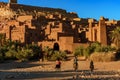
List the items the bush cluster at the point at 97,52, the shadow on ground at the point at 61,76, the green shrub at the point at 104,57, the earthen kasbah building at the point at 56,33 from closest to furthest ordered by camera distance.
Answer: the shadow on ground at the point at 61,76
the green shrub at the point at 104,57
the bush cluster at the point at 97,52
the earthen kasbah building at the point at 56,33

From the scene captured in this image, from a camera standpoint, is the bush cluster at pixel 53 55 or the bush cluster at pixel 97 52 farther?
the bush cluster at pixel 53 55

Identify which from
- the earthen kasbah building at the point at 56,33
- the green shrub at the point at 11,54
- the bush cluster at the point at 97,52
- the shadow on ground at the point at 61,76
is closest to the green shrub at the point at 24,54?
the green shrub at the point at 11,54

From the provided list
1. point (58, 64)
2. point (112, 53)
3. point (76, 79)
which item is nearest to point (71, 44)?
point (112, 53)

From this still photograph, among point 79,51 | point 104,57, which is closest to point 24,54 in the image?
point 79,51

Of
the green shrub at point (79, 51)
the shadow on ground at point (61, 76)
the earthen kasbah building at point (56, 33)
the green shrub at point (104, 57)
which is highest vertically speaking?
the earthen kasbah building at point (56, 33)

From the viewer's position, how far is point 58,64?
35031mm

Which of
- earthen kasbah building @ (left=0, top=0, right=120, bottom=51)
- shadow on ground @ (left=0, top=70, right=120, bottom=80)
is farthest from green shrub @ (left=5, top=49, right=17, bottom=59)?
shadow on ground @ (left=0, top=70, right=120, bottom=80)

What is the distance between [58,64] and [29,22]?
39.3 meters

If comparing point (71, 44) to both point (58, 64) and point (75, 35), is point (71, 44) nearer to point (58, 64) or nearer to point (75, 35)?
point (75, 35)

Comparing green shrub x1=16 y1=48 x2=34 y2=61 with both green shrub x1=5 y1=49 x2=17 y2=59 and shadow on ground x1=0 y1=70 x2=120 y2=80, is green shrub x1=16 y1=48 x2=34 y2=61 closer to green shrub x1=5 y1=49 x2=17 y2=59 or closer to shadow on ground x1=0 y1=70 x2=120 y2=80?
green shrub x1=5 y1=49 x2=17 y2=59

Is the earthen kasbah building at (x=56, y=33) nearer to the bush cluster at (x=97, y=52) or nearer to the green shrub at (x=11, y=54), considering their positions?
the bush cluster at (x=97, y=52)

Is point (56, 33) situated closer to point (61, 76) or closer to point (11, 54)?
point (11, 54)

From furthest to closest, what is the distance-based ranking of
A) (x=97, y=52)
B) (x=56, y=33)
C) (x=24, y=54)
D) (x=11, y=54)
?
(x=56, y=33) < (x=11, y=54) < (x=24, y=54) < (x=97, y=52)

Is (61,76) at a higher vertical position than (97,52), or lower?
lower
